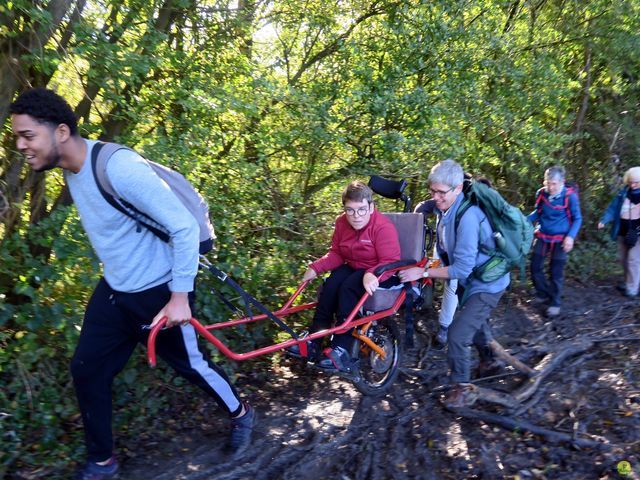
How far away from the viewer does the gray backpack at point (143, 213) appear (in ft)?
9.51

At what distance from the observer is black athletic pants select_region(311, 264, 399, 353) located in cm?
457

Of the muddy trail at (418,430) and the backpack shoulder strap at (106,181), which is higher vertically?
the backpack shoulder strap at (106,181)

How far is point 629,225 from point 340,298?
4.95 meters

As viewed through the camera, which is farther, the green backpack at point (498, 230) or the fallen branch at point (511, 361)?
the fallen branch at point (511, 361)


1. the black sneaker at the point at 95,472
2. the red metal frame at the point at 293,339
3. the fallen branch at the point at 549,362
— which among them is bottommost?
the black sneaker at the point at 95,472

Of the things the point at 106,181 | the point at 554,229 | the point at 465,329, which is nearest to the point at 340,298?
the point at 465,329

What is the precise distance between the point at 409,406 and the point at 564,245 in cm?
339

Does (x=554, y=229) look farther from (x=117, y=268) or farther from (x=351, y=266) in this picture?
(x=117, y=268)

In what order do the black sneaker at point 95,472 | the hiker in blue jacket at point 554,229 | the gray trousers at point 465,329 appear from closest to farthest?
the black sneaker at point 95,472, the gray trousers at point 465,329, the hiker in blue jacket at point 554,229

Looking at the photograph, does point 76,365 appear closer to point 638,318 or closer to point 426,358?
point 426,358

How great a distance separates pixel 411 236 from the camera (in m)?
4.99

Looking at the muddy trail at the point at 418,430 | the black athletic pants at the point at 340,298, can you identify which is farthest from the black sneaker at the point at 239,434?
the black athletic pants at the point at 340,298

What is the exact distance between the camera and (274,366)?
5301 mm

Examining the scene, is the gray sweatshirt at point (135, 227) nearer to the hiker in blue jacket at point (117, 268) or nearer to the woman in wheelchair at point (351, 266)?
the hiker in blue jacket at point (117, 268)
